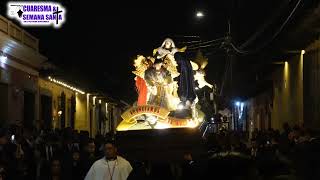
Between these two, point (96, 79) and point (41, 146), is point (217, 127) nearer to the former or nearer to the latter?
point (41, 146)

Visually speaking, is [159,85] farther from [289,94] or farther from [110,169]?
[289,94]

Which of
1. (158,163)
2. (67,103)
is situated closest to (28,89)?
(67,103)

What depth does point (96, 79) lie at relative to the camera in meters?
47.0

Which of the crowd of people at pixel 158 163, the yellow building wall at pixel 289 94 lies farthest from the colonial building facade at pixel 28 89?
the yellow building wall at pixel 289 94

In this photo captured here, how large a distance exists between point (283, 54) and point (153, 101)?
31.4 ft

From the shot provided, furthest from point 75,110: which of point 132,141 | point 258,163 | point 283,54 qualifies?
point 258,163

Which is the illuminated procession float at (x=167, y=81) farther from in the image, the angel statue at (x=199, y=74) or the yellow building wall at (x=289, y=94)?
the yellow building wall at (x=289, y=94)

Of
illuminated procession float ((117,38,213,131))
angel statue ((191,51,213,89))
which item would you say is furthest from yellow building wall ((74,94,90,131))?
illuminated procession float ((117,38,213,131))

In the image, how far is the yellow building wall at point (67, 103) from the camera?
34219 millimetres

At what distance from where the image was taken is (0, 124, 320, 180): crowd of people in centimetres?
641

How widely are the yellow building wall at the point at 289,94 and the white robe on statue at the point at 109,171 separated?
13.6m

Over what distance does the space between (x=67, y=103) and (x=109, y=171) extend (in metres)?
29.0

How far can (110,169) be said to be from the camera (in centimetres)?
1143

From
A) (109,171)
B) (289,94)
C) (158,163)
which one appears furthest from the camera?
(289,94)
